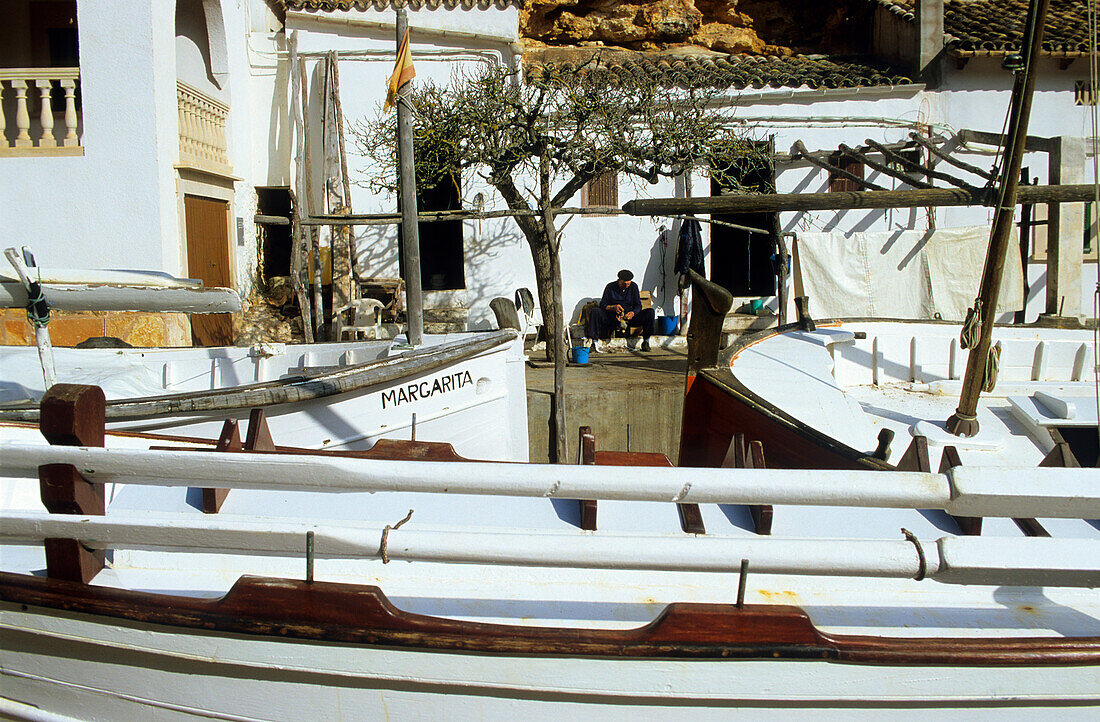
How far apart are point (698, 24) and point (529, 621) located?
15.7 metres

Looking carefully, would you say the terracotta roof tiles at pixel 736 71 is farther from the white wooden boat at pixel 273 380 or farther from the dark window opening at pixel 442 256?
the white wooden boat at pixel 273 380

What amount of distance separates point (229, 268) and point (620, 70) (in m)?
6.59

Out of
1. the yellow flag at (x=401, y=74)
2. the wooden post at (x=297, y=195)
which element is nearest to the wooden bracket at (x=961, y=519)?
the yellow flag at (x=401, y=74)

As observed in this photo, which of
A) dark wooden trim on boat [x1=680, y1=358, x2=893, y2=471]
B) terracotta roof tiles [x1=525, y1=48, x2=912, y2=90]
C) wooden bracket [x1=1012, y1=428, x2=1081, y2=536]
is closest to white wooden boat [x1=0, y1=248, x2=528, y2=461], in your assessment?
dark wooden trim on boat [x1=680, y1=358, x2=893, y2=471]

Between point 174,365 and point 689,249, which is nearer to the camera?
point 174,365

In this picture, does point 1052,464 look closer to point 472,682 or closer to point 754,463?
point 754,463

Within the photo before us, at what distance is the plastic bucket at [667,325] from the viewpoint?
1242 cm

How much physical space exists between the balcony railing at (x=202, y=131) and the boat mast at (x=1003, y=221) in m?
8.69

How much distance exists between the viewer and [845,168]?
12383 millimetres

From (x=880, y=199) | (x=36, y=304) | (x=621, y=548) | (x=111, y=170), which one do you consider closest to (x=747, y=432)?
(x=880, y=199)

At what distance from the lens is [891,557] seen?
168 cm

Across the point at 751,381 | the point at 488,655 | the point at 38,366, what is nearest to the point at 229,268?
the point at 38,366

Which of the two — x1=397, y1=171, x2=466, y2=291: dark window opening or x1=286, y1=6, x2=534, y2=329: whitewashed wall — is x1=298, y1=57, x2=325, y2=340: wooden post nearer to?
x1=286, y1=6, x2=534, y2=329: whitewashed wall

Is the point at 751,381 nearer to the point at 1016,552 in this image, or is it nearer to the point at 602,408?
the point at 602,408
